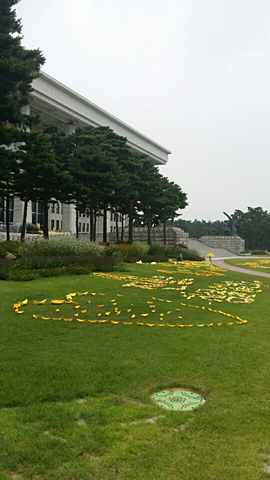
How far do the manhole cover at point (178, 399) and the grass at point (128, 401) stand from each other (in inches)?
4.1

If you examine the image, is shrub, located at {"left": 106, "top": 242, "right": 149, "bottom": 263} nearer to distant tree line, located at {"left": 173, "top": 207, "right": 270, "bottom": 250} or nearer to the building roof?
the building roof

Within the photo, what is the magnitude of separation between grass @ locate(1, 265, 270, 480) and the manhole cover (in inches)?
4.1

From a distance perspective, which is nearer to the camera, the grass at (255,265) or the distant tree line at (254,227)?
the grass at (255,265)

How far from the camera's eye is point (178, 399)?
4008 millimetres

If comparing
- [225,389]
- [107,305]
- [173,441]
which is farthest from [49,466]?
[107,305]

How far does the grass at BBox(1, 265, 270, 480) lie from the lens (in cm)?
286

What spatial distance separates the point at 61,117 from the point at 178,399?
5345cm

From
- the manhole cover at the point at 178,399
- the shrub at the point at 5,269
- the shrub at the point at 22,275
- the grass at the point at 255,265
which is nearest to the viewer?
the manhole cover at the point at 178,399

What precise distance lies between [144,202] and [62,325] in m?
33.8

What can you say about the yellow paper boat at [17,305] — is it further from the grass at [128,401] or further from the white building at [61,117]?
the white building at [61,117]

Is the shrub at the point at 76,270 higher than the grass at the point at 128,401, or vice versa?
the shrub at the point at 76,270

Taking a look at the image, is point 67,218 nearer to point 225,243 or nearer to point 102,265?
point 225,243

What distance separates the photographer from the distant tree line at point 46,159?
19016 mm

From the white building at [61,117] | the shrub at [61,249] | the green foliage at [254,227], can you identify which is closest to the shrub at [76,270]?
the shrub at [61,249]
